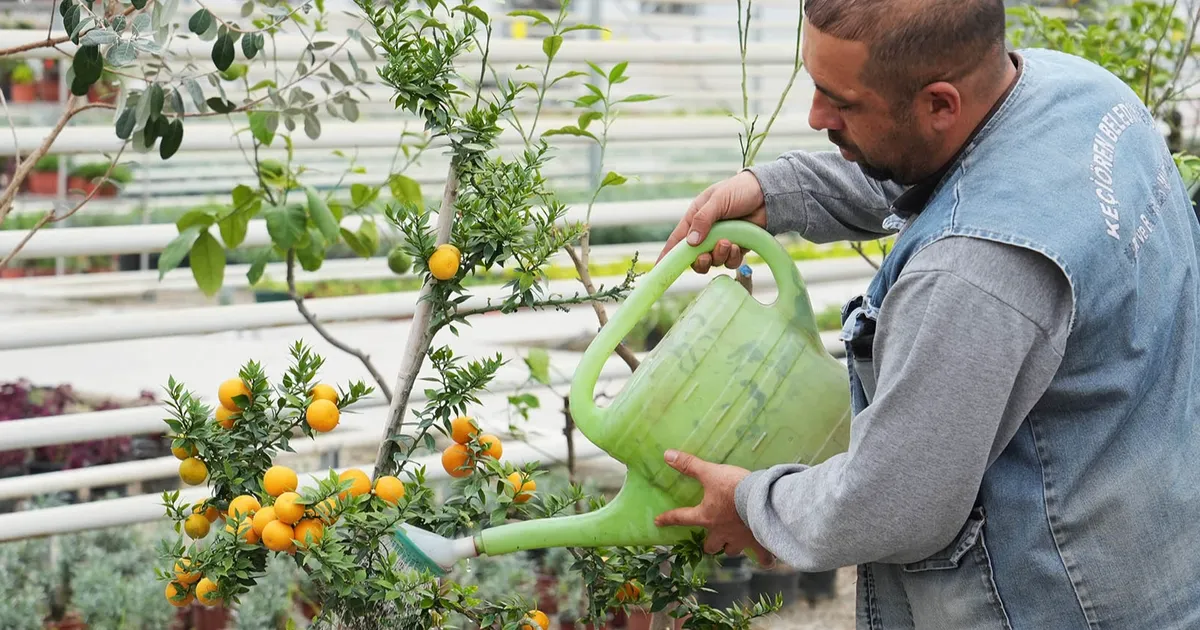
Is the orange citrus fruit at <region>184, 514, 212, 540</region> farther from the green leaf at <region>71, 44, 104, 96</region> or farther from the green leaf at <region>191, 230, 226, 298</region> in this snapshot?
the green leaf at <region>191, 230, 226, 298</region>

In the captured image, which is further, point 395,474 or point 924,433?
point 395,474

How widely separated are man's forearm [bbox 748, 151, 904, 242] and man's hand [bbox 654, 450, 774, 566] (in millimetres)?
347

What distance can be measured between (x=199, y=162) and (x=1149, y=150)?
5.51 metres

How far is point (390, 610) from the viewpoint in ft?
4.61

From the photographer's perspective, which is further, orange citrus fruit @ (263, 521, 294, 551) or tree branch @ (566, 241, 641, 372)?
tree branch @ (566, 241, 641, 372)

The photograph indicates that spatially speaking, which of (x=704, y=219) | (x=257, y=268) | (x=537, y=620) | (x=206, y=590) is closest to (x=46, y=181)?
(x=257, y=268)

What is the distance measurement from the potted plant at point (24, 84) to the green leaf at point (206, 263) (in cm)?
504

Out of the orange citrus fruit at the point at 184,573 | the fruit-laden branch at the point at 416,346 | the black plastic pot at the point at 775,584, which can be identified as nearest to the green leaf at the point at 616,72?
the fruit-laden branch at the point at 416,346

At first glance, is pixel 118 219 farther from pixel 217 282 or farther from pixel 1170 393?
pixel 1170 393

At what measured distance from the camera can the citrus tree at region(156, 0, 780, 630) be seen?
1.35 m

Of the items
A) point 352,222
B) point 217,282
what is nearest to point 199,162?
point 352,222

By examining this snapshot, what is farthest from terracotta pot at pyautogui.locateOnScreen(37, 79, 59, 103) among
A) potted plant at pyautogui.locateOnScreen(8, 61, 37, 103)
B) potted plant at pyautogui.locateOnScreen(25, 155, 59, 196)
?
potted plant at pyautogui.locateOnScreen(25, 155, 59, 196)

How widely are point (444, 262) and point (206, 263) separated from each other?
0.80 meters

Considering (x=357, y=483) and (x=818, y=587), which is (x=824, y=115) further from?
(x=818, y=587)
